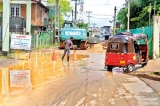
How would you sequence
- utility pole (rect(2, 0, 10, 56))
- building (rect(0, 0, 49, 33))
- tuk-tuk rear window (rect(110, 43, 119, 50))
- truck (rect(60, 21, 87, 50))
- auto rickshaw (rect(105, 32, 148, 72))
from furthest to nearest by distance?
1. building (rect(0, 0, 49, 33))
2. truck (rect(60, 21, 87, 50))
3. utility pole (rect(2, 0, 10, 56))
4. tuk-tuk rear window (rect(110, 43, 119, 50))
5. auto rickshaw (rect(105, 32, 148, 72))

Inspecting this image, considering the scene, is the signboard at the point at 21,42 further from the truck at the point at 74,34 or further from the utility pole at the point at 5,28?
the truck at the point at 74,34

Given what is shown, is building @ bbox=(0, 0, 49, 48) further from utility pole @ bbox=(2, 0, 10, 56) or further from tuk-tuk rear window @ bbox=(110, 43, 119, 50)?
tuk-tuk rear window @ bbox=(110, 43, 119, 50)

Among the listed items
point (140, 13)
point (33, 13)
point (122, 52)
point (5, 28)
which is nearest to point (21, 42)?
point (5, 28)

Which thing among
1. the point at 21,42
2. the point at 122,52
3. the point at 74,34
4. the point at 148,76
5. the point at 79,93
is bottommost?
the point at 79,93

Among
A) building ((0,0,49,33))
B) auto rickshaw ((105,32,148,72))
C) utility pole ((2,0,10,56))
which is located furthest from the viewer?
building ((0,0,49,33))

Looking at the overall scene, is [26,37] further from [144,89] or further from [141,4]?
[141,4]

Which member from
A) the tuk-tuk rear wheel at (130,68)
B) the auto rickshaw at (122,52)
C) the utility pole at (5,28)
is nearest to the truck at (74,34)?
the utility pole at (5,28)

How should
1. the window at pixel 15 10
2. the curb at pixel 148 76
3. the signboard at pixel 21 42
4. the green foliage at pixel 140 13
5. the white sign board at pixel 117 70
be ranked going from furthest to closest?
the window at pixel 15 10, the green foliage at pixel 140 13, the signboard at pixel 21 42, the white sign board at pixel 117 70, the curb at pixel 148 76

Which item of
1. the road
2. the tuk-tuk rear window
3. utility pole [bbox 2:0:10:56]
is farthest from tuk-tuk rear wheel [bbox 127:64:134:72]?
utility pole [bbox 2:0:10:56]

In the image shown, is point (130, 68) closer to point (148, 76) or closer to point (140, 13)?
point (148, 76)

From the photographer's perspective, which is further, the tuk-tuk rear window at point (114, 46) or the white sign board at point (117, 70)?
the white sign board at point (117, 70)

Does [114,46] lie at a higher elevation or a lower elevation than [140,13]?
lower

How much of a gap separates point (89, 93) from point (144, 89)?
7.16ft

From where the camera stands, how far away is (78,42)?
44875mm
